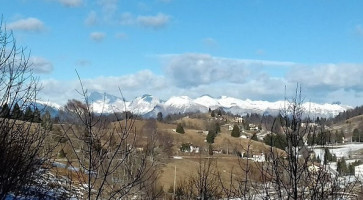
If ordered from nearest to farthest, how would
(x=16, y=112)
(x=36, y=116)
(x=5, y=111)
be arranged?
(x=5, y=111) < (x=16, y=112) < (x=36, y=116)

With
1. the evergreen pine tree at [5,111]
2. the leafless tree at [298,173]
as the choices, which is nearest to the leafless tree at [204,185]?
the leafless tree at [298,173]

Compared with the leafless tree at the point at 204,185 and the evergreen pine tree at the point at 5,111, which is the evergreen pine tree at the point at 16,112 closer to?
the evergreen pine tree at the point at 5,111

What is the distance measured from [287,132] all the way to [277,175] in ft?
2.77

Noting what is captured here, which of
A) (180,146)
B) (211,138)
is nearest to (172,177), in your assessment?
(180,146)

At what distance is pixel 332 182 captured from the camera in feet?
25.7

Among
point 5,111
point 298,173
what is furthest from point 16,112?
point 298,173

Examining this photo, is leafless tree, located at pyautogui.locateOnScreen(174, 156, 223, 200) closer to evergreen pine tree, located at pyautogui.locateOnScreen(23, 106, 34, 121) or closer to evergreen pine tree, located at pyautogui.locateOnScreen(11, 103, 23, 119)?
evergreen pine tree, located at pyautogui.locateOnScreen(23, 106, 34, 121)

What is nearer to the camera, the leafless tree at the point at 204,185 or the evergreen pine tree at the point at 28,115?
the evergreen pine tree at the point at 28,115

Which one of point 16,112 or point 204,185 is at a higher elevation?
point 16,112

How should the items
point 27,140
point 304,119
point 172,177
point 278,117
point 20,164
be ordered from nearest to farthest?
1. point 20,164
2. point 27,140
3. point 304,119
4. point 278,117
5. point 172,177

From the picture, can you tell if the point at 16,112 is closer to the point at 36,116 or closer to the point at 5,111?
the point at 5,111

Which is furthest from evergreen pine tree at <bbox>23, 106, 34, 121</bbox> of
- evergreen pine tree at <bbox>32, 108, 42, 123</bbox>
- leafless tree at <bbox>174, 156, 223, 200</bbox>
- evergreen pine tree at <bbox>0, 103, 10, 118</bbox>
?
leafless tree at <bbox>174, 156, 223, 200</bbox>

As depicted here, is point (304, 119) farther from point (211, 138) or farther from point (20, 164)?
point (211, 138)

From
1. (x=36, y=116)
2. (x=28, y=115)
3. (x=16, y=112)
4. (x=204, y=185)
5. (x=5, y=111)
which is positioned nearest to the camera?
(x=5, y=111)
